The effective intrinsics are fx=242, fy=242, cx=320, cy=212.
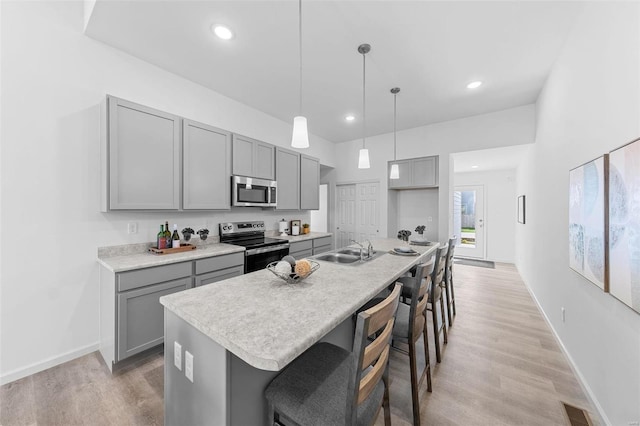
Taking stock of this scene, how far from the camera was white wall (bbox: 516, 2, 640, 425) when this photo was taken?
1.34 m

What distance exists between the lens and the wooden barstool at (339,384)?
33.3 inches

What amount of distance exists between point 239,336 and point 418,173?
4542mm

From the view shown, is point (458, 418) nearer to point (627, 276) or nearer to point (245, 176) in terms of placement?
point (627, 276)

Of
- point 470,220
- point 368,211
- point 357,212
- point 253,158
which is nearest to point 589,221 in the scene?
point 253,158

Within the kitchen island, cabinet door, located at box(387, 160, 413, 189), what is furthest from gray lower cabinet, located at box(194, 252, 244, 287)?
cabinet door, located at box(387, 160, 413, 189)

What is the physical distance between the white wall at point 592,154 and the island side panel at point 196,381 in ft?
6.70

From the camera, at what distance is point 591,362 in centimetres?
177

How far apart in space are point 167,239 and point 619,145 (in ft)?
12.2

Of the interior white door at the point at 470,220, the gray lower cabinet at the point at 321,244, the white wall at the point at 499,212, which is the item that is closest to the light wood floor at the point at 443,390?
the gray lower cabinet at the point at 321,244

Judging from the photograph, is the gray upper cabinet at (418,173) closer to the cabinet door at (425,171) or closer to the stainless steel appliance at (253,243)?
the cabinet door at (425,171)

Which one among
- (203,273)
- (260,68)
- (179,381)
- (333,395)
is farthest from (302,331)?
(260,68)

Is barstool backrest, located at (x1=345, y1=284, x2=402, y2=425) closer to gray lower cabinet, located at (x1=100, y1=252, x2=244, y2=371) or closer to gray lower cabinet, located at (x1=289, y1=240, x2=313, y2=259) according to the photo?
gray lower cabinet, located at (x1=100, y1=252, x2=244, y2=371)

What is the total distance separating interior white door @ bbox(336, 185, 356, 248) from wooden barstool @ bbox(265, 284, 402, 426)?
4.40 m

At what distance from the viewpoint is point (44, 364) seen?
206 centimetres
